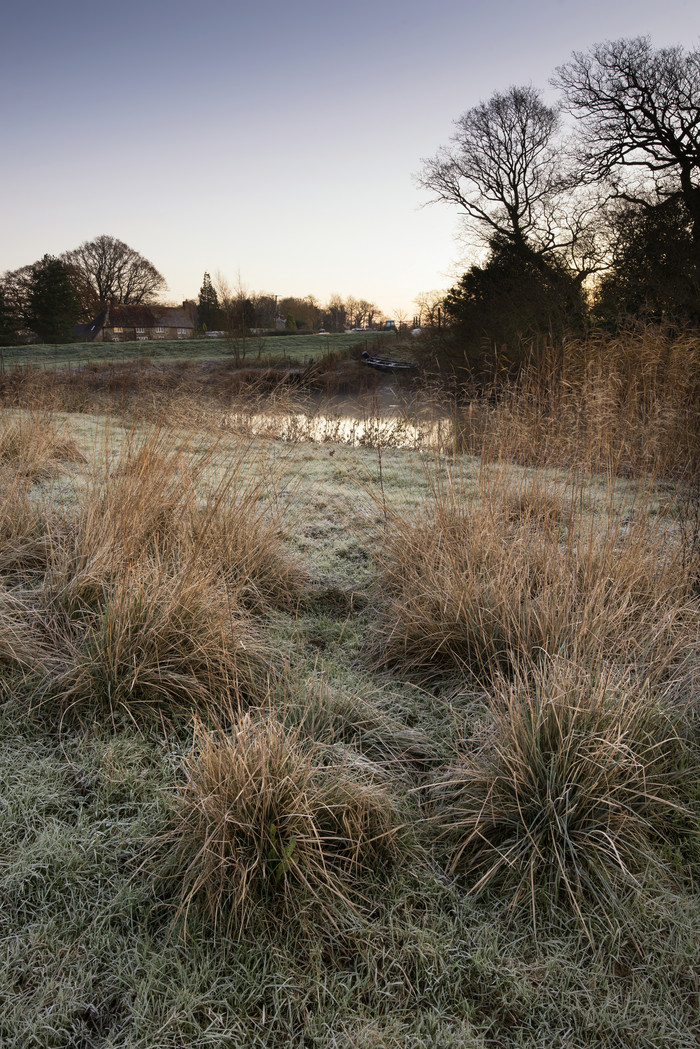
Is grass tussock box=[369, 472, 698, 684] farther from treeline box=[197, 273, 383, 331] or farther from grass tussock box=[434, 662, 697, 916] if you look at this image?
treeline box=[197, 273, 383, 331]

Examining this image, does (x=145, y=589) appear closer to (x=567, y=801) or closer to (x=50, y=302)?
(x=567, y=801)

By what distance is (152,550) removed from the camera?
315 centimetres

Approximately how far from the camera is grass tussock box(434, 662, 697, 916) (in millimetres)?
1680

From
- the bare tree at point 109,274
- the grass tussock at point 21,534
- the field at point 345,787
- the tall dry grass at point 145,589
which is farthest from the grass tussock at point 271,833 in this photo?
the bare tree at point 109,274

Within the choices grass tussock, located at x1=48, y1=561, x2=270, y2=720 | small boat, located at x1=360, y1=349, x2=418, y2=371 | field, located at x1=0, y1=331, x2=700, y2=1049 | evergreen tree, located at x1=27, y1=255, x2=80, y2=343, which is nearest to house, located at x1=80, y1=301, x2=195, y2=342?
evergreen tree, located at x1=27, y1=255, x2=80, y2=343

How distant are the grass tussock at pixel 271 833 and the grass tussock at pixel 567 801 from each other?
271mm

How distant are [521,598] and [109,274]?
130ft

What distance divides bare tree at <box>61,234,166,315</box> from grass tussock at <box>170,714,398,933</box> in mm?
37949

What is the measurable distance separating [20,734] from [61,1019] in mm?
998

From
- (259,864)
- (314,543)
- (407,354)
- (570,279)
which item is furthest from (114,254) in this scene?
(259,864)

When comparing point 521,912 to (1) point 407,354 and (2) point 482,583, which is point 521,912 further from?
(1) point 407,354

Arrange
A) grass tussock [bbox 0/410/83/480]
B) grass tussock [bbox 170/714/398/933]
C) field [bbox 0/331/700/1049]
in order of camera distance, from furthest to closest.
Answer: grass tussock [bbox 0/410/83/480] → grass tussock [bbox 170/714/398/933] → field [bbox 0/331/700/1049]

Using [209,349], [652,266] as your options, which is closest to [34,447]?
[652,266]

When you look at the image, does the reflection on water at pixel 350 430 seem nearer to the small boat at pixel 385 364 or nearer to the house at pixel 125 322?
the small boat at pixel 385 364
